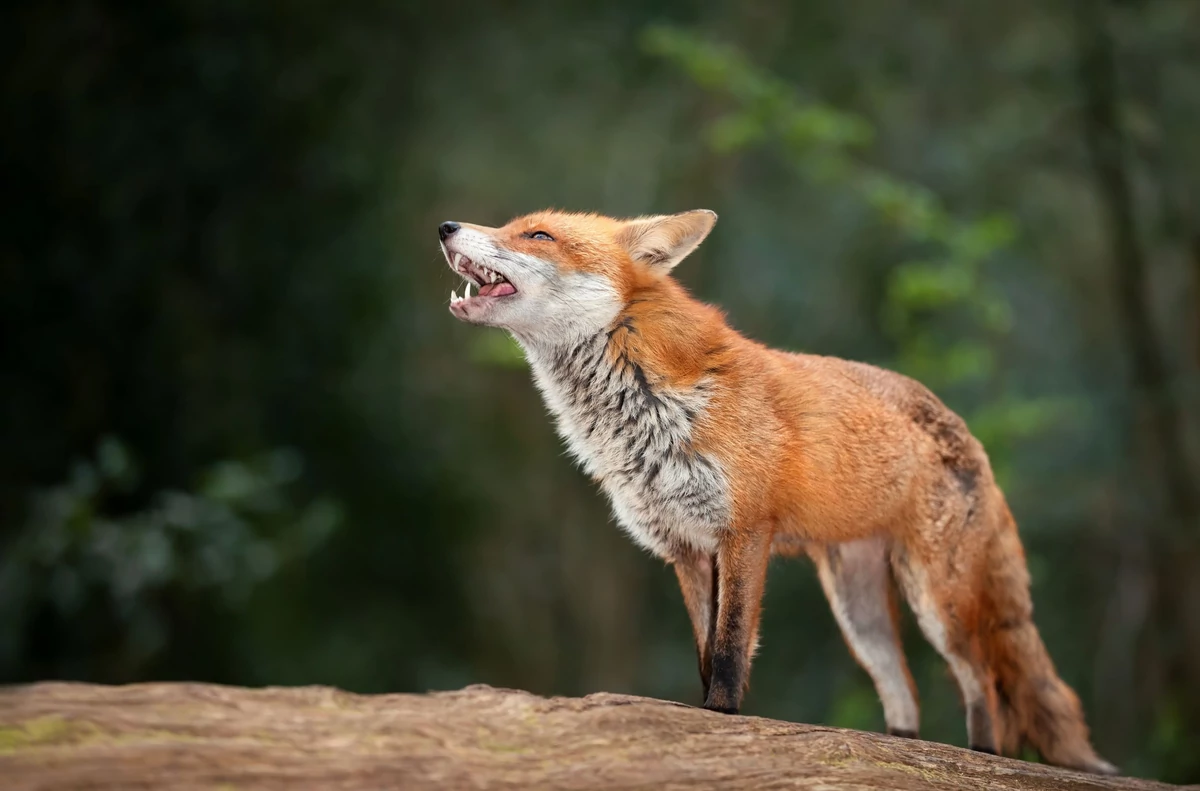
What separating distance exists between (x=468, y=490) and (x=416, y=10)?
13.1ft

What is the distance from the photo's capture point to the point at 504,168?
27.8 feet

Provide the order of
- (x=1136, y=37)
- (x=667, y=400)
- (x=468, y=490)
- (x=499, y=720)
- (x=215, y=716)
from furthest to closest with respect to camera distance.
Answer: (x=468, y=490)
(x=1136, y=37)
(x=667, y=400)
(x=499, y=720)
(x=215, y=716)

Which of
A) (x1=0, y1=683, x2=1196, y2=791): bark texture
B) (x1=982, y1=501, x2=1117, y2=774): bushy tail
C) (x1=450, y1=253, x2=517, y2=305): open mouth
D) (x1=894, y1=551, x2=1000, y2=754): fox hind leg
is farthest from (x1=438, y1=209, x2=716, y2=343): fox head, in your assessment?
(x1=982, y1=501, x2=1117, y2=774): bushy tail

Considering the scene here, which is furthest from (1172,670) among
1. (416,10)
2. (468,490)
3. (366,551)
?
(416,10)

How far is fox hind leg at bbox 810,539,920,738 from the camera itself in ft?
12.9

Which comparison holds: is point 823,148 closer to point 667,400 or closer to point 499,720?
point 667,400

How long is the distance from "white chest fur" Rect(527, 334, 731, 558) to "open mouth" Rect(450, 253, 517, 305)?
24 centimetres

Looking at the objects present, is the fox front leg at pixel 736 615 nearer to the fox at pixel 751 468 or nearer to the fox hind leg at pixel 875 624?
the fox at pixel 751 468

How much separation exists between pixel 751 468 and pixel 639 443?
0.36 meters

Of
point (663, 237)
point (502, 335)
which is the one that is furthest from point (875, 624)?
point (502, 335)

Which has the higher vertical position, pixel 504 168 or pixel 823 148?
pixel 504 168

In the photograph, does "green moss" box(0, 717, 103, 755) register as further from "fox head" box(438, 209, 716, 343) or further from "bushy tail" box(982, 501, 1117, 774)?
"bushy tail" box(982, 501, 1117, 774)

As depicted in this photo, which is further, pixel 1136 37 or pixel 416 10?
pixel 416 10

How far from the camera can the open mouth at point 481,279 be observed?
11.5 ft
